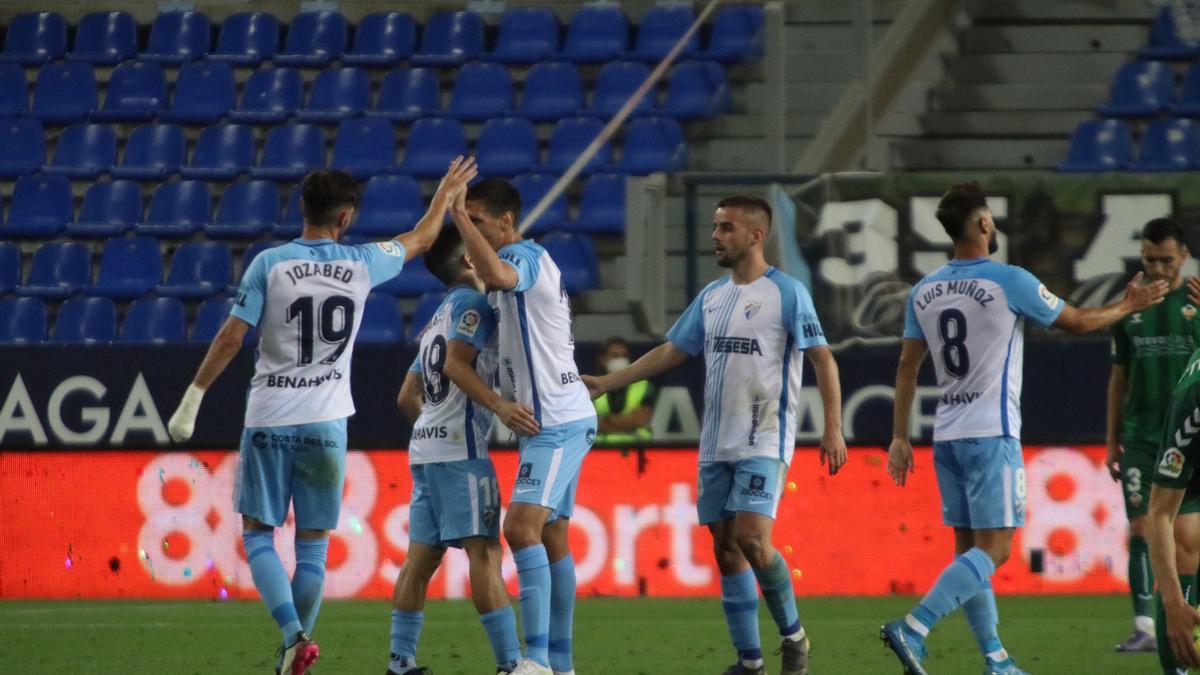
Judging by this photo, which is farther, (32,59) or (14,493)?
(32,59)

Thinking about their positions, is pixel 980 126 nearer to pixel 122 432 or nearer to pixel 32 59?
pixel 122 432

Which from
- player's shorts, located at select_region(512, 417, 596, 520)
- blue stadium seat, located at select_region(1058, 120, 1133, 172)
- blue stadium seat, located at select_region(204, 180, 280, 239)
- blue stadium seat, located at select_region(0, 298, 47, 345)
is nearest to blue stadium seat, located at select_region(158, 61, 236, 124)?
blue stadium seat, located at select_region(204, 180, 280, 239)

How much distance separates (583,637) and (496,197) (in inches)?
139

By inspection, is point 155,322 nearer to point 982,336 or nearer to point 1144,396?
point 1144,396

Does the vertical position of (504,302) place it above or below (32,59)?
below

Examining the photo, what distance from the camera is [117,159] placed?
1823 cm

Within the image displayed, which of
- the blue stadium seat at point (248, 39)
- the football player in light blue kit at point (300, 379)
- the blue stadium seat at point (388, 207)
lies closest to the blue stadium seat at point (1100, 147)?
the blue stadium seat at point (388, 207)

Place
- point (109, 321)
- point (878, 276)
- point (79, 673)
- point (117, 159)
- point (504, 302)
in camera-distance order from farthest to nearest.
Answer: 1. point (117, 159)
2. point (109, 321)
3. point (878, 276)
4. point (79, 673)
5. point (504, 302)

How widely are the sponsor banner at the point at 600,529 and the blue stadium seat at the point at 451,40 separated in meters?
6.05

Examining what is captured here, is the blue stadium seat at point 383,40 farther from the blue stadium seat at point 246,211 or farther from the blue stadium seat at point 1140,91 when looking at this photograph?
the blue stadium seat at point 1140,91

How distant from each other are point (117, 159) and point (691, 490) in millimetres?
8016

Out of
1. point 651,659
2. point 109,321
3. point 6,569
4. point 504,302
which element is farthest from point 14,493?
point 504,302

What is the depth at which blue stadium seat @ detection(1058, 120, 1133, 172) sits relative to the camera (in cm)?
1556

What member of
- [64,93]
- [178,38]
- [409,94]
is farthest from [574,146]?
[64,93]
